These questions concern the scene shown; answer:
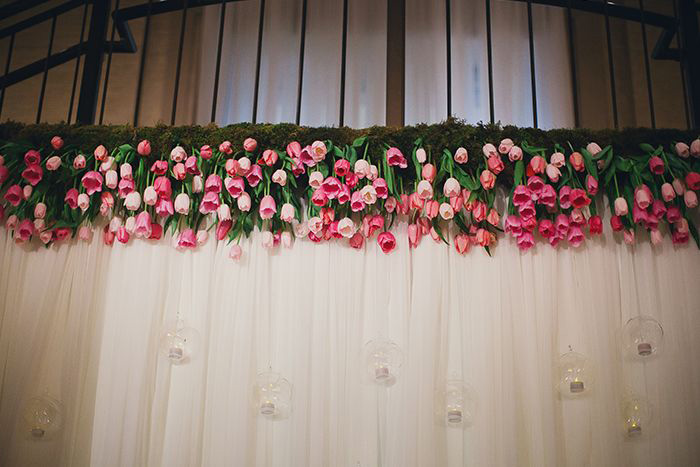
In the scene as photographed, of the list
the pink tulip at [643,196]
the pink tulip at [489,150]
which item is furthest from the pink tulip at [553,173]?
the pink tulip at [643,196]

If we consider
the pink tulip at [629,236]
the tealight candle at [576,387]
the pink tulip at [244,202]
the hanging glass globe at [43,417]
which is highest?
the pink tulip at [244,202]

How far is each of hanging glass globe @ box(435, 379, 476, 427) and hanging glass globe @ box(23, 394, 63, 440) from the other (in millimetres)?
1650

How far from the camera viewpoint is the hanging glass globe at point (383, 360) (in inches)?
107

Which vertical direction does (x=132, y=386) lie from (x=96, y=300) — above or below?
below

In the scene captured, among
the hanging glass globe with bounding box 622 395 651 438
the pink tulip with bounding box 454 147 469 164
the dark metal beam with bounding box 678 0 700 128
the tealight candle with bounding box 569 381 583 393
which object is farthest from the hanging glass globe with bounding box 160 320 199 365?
the dark metal beam with bounding box 678 0 700 128

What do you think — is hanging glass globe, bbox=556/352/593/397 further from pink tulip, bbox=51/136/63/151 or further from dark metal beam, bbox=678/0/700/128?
pink tulip, bbox=51/136/63/151

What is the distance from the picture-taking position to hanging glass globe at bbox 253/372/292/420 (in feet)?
8.93

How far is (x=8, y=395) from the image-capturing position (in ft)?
9.20

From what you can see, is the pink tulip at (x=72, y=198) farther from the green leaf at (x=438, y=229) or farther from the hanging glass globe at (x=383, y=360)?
the green leaf at (x=438, y=229)

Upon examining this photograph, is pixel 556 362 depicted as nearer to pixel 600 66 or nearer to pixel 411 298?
pixel 411 298

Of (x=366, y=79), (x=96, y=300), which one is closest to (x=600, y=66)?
(x=366, y=79)

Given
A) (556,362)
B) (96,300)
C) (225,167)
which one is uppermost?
(225,167)

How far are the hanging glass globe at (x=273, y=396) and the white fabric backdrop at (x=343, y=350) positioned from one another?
4 centimetres

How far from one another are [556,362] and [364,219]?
3.40 ft
